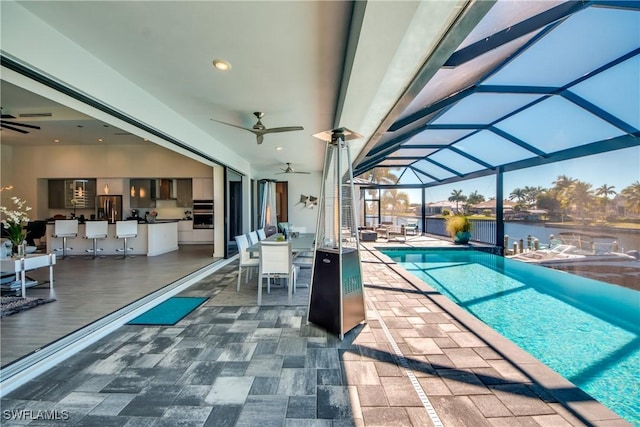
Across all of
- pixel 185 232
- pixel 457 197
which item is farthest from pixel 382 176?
pixel 185 232

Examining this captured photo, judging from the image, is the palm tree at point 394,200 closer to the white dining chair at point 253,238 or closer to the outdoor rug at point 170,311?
the white dining chair at point 253,238

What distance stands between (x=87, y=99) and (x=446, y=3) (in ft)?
10.1

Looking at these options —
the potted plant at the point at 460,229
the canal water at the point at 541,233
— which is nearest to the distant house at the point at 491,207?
the canal water at the point at 541,233

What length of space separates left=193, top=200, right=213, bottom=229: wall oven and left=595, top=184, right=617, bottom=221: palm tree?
10.2 m

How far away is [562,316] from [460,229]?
18.5 ft

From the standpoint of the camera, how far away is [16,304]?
10.7 ft

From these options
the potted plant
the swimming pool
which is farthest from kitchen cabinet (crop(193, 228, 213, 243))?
the potted plant

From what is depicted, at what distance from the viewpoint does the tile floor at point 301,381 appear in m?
1.60

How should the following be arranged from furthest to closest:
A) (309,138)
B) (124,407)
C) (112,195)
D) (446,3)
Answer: (112,195), (309,138), (124,407), (446,3)

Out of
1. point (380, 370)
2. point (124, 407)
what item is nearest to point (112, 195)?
point (124, 407)

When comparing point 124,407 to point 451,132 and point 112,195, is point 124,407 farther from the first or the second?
point 112,195

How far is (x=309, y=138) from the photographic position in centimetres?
508

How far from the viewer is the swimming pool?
2.29 meters

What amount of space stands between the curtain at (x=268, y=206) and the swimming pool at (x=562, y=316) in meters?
4.09
